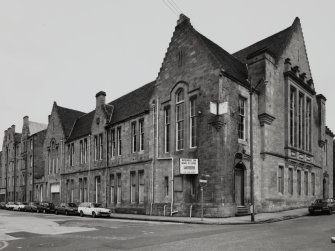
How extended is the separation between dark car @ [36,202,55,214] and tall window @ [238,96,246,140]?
23.6 meters

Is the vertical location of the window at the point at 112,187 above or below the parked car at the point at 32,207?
above

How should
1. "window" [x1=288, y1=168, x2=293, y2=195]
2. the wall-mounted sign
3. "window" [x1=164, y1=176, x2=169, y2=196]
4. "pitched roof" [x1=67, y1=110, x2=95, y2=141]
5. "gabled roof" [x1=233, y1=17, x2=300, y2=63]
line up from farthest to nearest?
"pitched roof" [x1=67, y1=110, x2=95, y2=141] → "gabled roof" [x1=233, y1=17, x2=300, y2=63] → "window" [x1=288, y1=168, x2=293, y2=195] → "window" [x1=164, y1=176, x2=169, y2=196] → the wall-mounted sign

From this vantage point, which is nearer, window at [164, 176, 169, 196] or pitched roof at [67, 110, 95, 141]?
window at [164, 176, 169, 196]

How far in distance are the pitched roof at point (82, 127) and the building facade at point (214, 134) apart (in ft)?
9.65

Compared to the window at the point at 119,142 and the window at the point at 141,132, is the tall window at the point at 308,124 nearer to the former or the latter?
the window at the point at 141,132

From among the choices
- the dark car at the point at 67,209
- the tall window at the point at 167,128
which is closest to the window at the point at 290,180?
the tall window at the point at 167,128

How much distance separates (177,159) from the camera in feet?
98.2

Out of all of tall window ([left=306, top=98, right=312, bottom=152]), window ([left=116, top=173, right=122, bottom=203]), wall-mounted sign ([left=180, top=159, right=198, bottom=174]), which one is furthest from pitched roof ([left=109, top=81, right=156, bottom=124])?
tall window ([left=306, top=98, right=312, bottom=152])

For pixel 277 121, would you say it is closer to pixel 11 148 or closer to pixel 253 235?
pixel 253 235

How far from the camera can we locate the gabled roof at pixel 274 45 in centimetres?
3269

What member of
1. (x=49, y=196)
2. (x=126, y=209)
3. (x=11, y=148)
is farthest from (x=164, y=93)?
(x=11, y=148)

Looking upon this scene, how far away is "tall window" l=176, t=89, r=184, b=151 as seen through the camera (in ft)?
99.2

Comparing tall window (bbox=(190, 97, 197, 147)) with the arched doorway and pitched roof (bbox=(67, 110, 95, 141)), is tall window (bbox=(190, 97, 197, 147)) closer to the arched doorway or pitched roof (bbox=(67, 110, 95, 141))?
the arched doorway

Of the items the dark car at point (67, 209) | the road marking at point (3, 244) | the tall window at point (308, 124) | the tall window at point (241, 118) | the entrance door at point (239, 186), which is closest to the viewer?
the road marking at point (3, 244)
